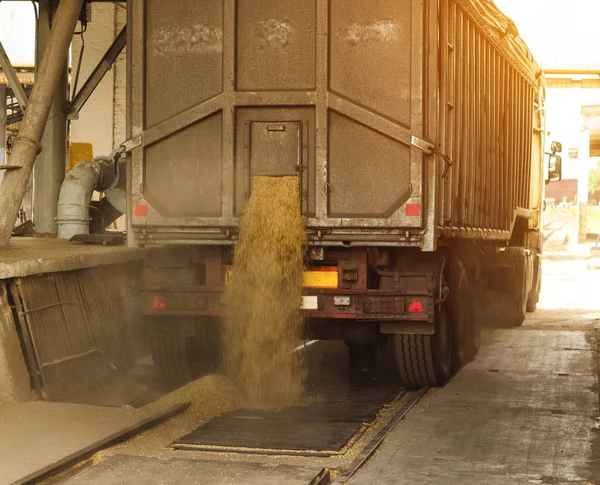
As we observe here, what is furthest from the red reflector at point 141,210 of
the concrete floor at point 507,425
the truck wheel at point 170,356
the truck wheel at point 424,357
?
the concrete floor at point 507,425

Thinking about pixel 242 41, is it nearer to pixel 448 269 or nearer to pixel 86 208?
pixel 448 269

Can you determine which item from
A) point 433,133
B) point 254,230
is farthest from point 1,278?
point 433,133

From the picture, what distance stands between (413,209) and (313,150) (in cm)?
93

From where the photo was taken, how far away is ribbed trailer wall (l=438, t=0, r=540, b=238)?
29.1 feet

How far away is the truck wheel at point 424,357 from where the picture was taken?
8.81m

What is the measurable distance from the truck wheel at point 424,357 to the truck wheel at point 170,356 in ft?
6.12

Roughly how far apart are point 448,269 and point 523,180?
18.4 ft

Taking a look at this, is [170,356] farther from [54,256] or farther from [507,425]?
[507,425]

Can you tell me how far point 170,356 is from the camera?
921 centimetres

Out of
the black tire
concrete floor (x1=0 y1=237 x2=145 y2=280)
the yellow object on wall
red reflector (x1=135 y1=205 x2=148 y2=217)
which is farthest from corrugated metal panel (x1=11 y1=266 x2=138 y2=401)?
the yellow object on wall

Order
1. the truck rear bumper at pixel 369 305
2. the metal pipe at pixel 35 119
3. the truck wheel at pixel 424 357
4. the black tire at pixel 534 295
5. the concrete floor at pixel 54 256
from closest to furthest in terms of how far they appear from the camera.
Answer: the concrete floor at pixel 54 256
the truck rear bumper at pixel 369 305
the truck wheel at pixel 424 357
the metal pipe at pixel 35 119
the black tire at pixel 534 295

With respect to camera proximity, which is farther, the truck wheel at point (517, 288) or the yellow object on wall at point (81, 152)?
the yellow object on wall at point (81, 152)

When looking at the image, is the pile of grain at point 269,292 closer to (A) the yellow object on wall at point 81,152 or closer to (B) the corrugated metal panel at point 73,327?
(B) the corrugated metal panel at point 73,327

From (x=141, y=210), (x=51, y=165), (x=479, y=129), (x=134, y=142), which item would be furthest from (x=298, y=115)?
(x=51, y=165)
